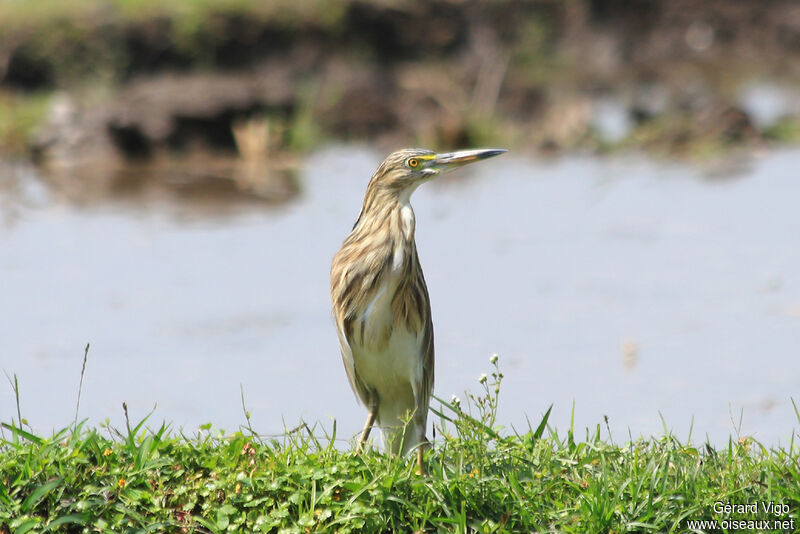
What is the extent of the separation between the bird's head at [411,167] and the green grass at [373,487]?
94cm

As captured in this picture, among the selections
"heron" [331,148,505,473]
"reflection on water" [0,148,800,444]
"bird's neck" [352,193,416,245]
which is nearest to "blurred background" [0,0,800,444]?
"reflection on water" [0,148,800,444]

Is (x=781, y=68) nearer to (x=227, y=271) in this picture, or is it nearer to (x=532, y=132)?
(x=532, y=132)

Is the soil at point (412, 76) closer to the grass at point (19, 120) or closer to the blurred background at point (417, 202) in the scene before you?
the blurred background at point (417, 202)

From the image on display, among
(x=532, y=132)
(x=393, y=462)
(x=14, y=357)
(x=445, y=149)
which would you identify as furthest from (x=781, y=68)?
(x=393, y=462)

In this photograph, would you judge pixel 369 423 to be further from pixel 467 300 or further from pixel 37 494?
pixel 467 300

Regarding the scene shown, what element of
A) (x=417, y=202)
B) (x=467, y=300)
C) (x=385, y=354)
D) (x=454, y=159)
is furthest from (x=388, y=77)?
(x=385, y=354)

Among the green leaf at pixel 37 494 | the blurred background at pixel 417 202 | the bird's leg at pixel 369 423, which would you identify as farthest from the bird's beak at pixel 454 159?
the green leaf at pixel 37 494

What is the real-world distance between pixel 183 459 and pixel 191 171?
791 cm

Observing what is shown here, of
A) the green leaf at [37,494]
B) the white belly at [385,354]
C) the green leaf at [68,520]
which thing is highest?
the white belly at [385,354]

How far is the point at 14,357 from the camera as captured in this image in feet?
21.2

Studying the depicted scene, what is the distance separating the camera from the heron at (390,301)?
14.4 feet

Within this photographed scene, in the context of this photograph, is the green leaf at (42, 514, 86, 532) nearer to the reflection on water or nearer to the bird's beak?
the reflection on water

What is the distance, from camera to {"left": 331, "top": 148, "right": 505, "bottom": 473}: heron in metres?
4.39

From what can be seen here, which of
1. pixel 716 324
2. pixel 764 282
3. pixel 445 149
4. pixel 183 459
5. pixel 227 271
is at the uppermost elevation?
pixel 445 149
